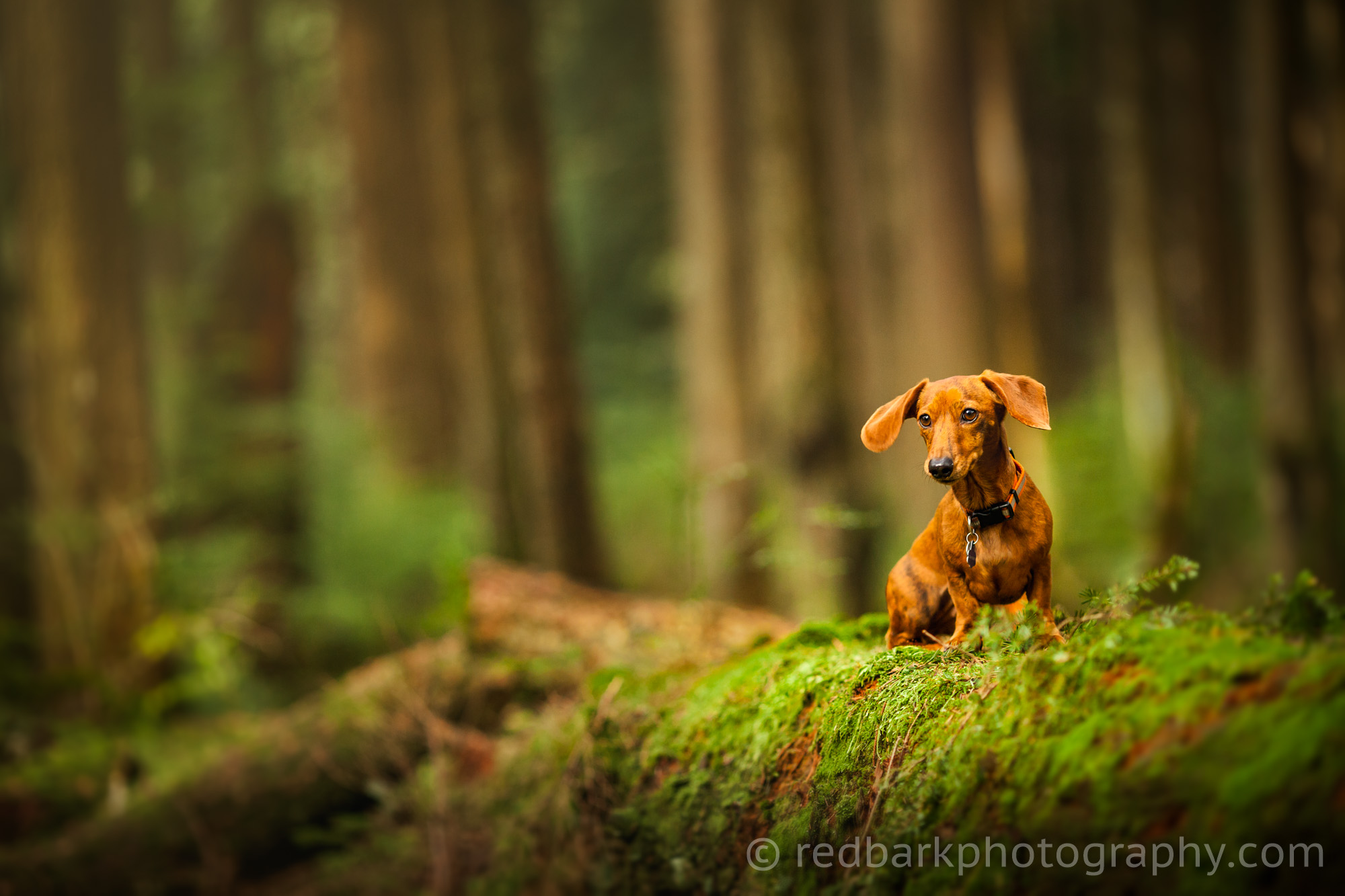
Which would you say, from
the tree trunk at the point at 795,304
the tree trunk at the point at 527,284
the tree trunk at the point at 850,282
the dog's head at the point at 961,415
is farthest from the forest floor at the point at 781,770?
the tree trunk at the point at 527,284

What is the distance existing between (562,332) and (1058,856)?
9.14 m

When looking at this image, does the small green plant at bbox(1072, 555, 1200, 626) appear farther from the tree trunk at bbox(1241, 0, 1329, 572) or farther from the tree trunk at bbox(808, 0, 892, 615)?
the tree trunk at bbox(1241, 0, 1329, 572)

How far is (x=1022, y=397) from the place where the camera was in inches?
102

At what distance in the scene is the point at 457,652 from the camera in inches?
231

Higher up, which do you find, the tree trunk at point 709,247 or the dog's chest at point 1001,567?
the tree trunk at point 709,247

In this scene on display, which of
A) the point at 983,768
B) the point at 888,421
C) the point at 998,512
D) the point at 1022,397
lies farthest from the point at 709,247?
the point at 983,768

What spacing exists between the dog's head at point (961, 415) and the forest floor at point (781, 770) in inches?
16.7

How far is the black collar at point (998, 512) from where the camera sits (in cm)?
256

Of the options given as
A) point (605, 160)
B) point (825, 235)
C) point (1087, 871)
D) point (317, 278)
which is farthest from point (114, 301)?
point (317, 278)

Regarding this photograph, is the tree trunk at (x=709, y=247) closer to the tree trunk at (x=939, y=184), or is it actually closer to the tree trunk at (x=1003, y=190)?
the tree trunk at (x=939, y=184)

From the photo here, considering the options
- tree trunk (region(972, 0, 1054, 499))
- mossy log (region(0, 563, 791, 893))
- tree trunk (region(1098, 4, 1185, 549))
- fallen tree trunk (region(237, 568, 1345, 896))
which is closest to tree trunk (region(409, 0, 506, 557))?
mossy log (region(0, 563, 791, 893))

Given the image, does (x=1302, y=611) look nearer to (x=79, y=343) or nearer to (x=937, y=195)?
(x=937, y=195)

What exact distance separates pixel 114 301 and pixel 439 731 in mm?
8143

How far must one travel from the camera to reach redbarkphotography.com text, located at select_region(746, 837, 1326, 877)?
5.34 feet
